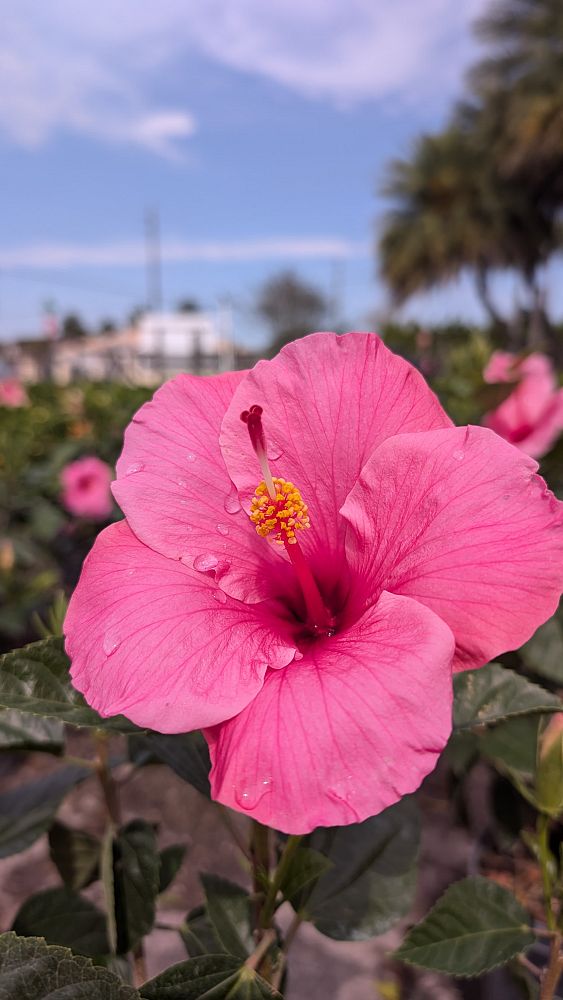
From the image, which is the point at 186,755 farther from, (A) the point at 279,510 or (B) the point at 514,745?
(B) the point at 514,745

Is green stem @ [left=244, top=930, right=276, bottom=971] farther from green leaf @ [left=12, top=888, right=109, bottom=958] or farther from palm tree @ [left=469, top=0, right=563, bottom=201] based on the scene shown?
palm tree @ [left=469, top=0, right=563, bottom=201]

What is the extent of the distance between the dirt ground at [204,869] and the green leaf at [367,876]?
2.21 feet

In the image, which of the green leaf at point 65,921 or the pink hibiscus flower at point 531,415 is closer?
the green leaf at point 65,921

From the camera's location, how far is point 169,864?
1114 mm

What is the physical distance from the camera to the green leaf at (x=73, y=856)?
114 centimetres

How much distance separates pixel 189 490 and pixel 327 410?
0.56 feet

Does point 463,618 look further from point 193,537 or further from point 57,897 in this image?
point 57,897

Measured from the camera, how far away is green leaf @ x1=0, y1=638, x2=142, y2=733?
0.77 m

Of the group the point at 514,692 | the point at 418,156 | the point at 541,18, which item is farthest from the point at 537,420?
the point at 418,156

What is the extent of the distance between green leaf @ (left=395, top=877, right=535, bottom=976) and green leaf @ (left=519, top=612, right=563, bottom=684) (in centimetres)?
63

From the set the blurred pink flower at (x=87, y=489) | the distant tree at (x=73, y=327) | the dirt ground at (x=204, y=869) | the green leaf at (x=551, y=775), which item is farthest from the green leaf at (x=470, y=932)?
the distant tree at (x=73, y=327)

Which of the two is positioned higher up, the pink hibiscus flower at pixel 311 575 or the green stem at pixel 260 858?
the pink hibiscus flower at pixel 311 575

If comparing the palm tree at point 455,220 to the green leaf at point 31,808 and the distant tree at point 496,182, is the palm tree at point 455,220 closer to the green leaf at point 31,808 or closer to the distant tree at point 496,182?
the distant tree at point 496,182

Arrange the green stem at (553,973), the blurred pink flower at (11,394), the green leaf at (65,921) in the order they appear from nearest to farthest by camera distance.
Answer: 1. the green stem at (553,973)
2. the green leaf at (65,921)
3. the blurred pink flower at (11,394)
